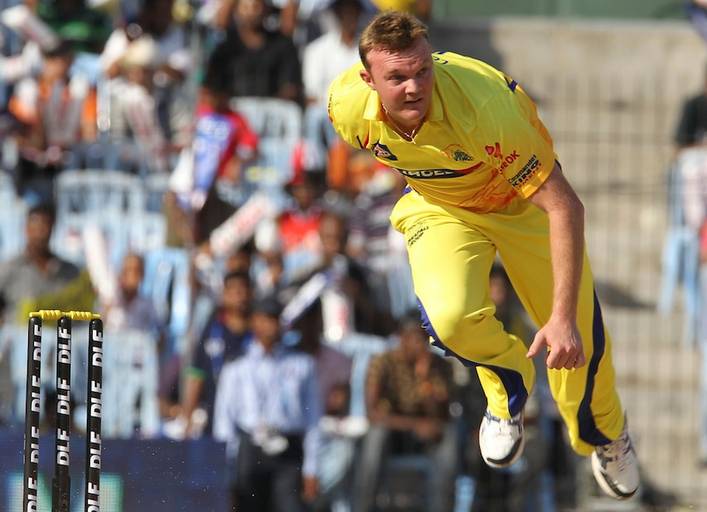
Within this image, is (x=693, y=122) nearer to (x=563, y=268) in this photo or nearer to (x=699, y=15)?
(x=699, y=15)

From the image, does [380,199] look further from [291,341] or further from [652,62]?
[652,62]

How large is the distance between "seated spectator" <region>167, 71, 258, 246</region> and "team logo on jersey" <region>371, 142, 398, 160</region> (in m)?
4.52

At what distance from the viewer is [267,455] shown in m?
10.1

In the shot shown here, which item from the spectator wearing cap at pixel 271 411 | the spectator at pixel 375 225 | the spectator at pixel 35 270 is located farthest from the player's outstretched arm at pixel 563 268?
the spectator at pixel 35 270

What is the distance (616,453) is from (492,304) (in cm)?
131

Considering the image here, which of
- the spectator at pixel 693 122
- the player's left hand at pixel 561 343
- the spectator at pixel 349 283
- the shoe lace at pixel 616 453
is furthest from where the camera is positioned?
the spectator at pixel 693 122

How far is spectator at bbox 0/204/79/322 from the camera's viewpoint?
1060 centimetres

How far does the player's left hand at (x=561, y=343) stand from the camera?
5789mm

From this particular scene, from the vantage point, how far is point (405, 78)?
235 inches

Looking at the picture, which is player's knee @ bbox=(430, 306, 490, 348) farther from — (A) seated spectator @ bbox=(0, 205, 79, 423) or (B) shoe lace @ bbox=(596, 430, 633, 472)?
(A) seated spectator @ bbox=(0, 205, 79, 423)

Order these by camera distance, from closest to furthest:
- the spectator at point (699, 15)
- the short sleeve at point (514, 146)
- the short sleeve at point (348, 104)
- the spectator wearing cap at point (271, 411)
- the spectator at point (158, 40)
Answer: the short sleeve at point (514, 146) → the short sleeve at point (348, 104) → the spectator wearing cap at point (271, 411) → the spectator at point (158, 40) → the spectator at point (699, 15)

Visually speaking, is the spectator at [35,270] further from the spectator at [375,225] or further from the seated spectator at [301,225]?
the spectator at [375,225]

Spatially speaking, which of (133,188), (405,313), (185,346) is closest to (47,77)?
(133,188)

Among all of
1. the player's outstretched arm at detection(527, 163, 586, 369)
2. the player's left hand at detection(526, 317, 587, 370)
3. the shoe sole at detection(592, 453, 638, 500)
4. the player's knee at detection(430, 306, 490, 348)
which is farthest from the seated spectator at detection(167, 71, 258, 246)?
the player's left hand at detection(526, 317, 587, 370)
